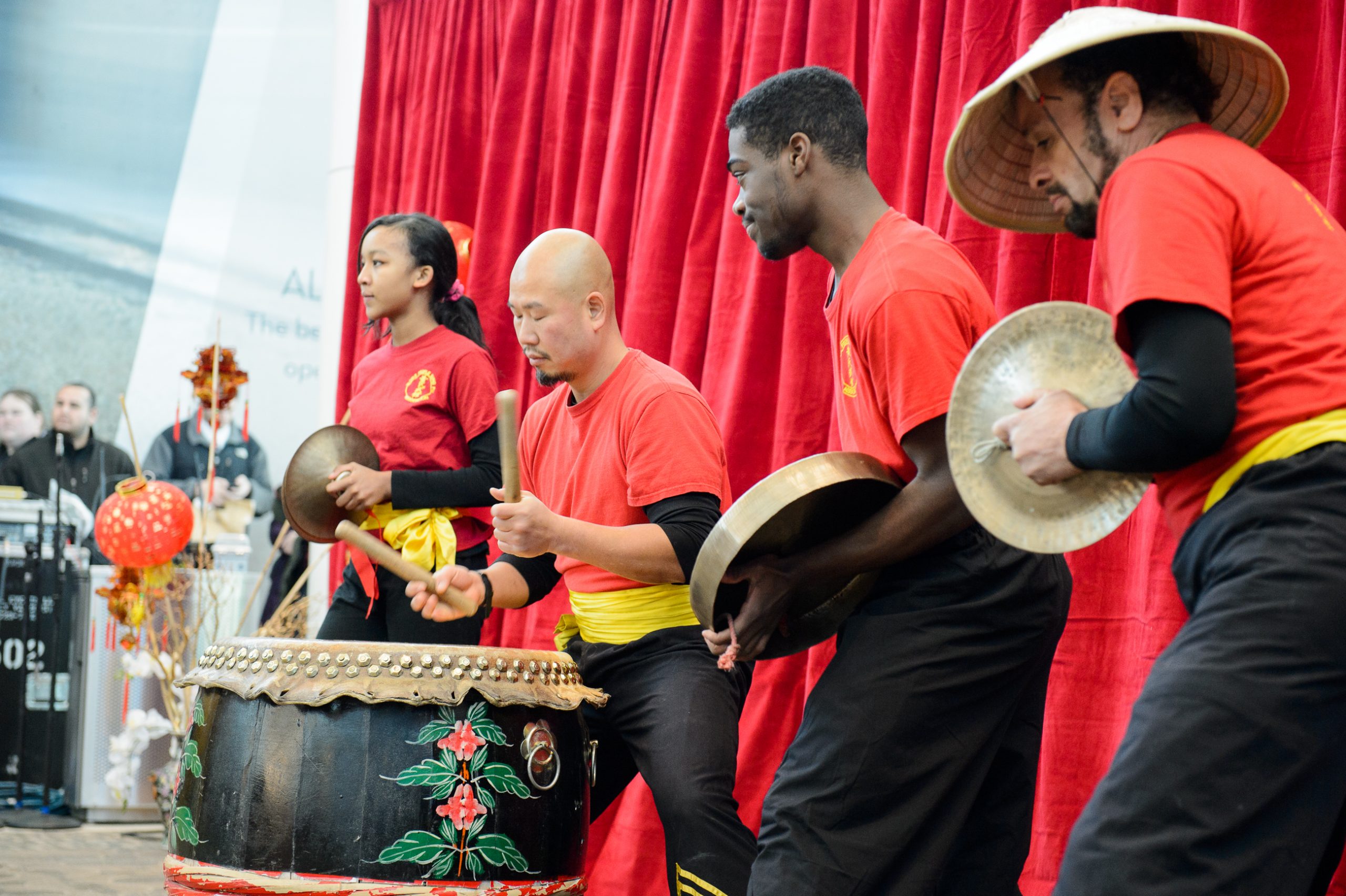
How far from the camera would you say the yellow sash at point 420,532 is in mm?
2666

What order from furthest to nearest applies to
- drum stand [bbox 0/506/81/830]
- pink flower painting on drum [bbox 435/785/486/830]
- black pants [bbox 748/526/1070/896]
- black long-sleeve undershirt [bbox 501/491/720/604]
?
drum stand [bbox 0/506/81/830], black long-sleeve undershirt [bbox 501/491/720/604], pink flower painting on drum [bbox 435/785/486/830], black pants [bbox 748/526/1070/896]

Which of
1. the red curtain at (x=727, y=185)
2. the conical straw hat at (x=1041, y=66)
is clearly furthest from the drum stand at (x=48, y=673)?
the conical straw hat at (x=1041, y=66)

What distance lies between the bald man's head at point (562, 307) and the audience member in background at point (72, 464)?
426cm

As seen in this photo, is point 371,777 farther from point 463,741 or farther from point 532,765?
point 532,765

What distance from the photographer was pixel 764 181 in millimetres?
1818

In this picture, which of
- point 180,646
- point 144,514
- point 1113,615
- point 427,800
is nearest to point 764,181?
point 427,800

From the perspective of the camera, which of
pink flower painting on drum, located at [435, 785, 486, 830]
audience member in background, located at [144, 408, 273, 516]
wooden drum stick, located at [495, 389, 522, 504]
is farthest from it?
Result: audience member in background, located at [144, 408, 273, 516]

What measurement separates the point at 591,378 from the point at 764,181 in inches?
22.7

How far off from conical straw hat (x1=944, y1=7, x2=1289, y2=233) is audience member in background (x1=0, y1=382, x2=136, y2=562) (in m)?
5.13

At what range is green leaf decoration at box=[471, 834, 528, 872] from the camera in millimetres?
1781

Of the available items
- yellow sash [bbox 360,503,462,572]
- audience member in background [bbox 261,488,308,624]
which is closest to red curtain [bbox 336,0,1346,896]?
yellow sash [bbox 360,503,462,572]

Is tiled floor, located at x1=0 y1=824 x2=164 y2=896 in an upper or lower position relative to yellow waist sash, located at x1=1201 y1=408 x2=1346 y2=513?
lower

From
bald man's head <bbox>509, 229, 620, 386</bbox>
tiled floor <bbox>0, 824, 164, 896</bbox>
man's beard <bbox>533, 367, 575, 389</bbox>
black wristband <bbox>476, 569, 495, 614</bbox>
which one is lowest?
tiled floor <bbox>0, 824, 164, 896</bbox>

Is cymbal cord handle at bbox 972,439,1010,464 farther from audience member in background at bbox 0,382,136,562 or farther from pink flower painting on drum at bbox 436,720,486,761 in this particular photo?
audience member in background at bbox 0,382,136,562
